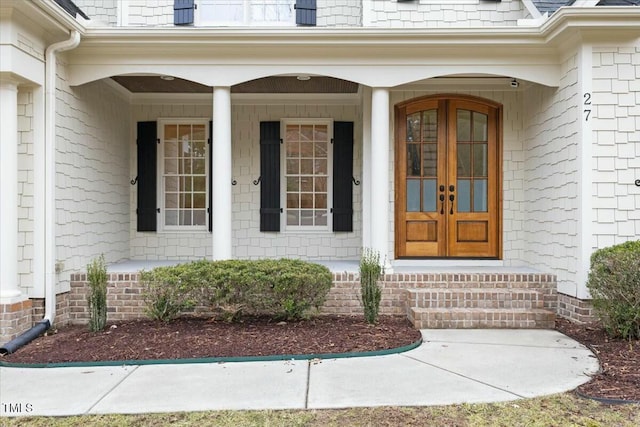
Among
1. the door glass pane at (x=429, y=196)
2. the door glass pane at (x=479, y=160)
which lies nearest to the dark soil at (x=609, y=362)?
the door glass pane at (x=429, y=196)

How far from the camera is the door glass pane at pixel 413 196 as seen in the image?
6898mm

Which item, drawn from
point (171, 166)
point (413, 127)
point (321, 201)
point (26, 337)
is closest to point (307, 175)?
point (321, 201)

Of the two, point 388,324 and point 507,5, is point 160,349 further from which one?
point 507,5

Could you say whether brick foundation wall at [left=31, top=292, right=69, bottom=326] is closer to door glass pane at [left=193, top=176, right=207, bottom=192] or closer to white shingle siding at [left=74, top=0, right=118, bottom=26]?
door glass pane at [left=193, top=176, right=207, bottom=192]

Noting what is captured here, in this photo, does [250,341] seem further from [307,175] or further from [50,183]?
[307,175]

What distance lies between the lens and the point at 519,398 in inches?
132

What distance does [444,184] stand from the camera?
6.89 meters

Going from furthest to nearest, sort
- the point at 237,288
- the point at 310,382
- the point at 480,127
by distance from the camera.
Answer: the point at 480,127, the point at 237,288, the point at 310,382

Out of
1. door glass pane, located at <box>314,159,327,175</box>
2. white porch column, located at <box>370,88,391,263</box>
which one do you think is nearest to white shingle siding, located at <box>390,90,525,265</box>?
white porch column, located at <box>370,88,391,263</box>

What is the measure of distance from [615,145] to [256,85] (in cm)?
460

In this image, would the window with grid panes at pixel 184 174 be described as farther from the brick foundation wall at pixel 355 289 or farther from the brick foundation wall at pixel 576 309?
the brick foundation wall at pixel 576 309

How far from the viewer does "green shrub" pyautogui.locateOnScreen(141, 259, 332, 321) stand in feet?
16.7

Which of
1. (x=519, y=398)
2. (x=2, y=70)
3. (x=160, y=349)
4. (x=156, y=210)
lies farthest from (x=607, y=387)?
(x=156, y=210)

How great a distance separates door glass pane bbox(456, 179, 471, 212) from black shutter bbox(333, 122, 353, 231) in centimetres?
164
